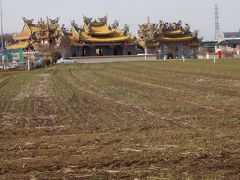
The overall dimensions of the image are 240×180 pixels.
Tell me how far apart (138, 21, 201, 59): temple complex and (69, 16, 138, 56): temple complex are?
304cm

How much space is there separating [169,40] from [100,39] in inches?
523

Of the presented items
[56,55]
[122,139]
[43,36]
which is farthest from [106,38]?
[122,139]

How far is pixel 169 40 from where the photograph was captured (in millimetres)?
85625

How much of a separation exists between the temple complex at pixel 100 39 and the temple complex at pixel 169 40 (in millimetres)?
3036

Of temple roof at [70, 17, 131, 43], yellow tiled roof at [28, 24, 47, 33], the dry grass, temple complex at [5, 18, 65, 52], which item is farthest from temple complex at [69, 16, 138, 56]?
the dry grass

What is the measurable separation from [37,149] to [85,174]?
190cm

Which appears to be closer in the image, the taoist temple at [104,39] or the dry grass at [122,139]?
the dry grass at [122,139]

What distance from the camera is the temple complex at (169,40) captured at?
84.9 meters

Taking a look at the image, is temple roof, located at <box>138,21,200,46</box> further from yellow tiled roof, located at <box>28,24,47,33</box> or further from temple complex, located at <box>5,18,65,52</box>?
yellow tiled roof, located at <box>28,24,47,33</box>

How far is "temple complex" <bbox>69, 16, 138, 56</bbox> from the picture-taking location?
80750 millimetres

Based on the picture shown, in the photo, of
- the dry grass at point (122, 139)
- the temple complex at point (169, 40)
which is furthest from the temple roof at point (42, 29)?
the dry grass at point (122, 139)

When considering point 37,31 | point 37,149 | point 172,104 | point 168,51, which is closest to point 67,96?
point 172,104

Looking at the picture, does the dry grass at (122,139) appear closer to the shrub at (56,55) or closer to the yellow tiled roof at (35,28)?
the shrub at (56,55)

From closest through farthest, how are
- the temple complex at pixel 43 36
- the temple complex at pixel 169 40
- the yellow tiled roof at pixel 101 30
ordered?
the temple complex at pixel 43 36, the yellow tiled roof at pixel 101 30, the temple complex at pixel 169 40
